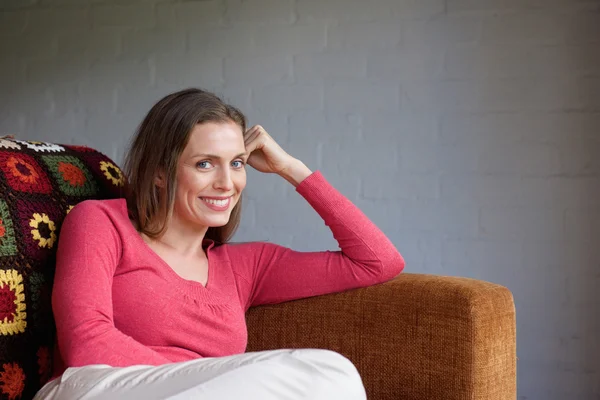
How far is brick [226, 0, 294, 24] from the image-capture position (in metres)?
2.56

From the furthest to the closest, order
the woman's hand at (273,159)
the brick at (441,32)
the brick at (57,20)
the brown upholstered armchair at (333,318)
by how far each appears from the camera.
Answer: the brick at (57,20)
the brick at (441,32)
the woman's hand at (273,159)
the brown upholstered armchair at (333,318)

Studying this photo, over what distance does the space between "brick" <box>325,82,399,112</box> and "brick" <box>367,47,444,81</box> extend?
0.12 feet

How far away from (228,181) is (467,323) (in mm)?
525

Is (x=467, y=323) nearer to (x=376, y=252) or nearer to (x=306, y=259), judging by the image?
(x=376, y=252)

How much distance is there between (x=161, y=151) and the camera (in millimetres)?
1512

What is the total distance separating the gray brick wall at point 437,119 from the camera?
7.56 feet

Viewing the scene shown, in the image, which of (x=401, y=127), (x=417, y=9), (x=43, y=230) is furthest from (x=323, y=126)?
(x=43, y=230)

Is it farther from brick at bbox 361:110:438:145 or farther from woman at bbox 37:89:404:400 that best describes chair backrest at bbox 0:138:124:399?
brick at bbox 361:110:438:145

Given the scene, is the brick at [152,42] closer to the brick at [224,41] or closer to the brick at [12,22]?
the brick at [224,41]

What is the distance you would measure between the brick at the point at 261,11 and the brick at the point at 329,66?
148 mm

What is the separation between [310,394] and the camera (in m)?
1.02

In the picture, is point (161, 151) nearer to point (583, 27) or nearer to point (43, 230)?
point (43, 230)

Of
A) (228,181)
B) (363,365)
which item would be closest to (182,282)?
(228,181)

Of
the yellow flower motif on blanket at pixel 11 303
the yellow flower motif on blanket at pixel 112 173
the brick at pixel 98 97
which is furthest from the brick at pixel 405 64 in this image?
the yellow flower motif on blanket at pixel 11 303
